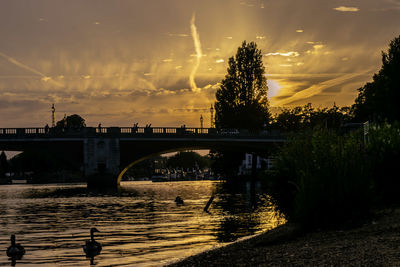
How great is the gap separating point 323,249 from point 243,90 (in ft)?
279

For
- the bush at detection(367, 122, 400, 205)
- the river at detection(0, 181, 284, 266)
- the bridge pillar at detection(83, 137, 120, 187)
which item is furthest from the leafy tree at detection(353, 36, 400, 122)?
the bridge pillar at detection(83, 137, 120, 187)

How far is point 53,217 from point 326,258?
Result: 2845cm

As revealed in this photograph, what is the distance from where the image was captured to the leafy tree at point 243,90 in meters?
97.0

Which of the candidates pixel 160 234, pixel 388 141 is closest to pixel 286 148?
pixel 388 141

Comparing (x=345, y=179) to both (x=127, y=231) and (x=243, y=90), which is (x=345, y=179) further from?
(x=243, y=90)

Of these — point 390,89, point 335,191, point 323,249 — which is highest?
point 390,89

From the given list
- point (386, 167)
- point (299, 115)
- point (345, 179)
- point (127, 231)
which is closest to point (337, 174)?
point (345, 179)

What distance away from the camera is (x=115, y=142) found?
283 feet

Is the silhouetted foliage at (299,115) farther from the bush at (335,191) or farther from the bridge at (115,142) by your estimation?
the bush at (335,191)

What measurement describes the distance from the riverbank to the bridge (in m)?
68.6

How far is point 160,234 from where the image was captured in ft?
86.2

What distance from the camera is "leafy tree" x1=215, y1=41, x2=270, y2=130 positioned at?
97000mm

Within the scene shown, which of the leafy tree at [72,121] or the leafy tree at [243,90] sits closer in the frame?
the leafy tree at [243,90]

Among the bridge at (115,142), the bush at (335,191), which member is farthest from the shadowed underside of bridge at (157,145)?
the bush at (335,191)
